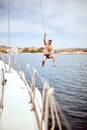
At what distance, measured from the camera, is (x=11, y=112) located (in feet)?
9.13

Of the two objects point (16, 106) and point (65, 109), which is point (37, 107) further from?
point (65, 109)

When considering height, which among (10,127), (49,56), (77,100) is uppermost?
(49,56)

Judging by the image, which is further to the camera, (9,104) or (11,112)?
(9,104)

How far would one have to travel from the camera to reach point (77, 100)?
927 cm

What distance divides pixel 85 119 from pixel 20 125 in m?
4.51

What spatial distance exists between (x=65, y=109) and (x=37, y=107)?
482 centimetres

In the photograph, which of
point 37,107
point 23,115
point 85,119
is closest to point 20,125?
point 23,115

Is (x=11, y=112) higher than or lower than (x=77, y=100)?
higher

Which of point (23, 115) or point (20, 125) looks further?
point (23, 115)

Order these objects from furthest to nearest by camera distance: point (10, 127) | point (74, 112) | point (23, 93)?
point (74, 112)
point (23, 93)
point (10, 127)

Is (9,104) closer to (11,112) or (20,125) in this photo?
(11,112)

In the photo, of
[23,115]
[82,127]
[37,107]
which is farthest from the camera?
[82,127]

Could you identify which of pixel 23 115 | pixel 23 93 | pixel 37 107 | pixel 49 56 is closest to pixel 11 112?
pixel 23 115

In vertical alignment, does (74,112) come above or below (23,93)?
below
